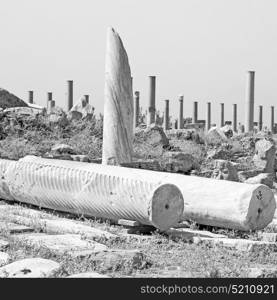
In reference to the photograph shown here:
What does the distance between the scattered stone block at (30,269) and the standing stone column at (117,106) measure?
6373mm

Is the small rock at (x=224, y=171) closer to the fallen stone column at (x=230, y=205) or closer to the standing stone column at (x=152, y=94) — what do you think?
the fallen stone column at (x=230, y=205)

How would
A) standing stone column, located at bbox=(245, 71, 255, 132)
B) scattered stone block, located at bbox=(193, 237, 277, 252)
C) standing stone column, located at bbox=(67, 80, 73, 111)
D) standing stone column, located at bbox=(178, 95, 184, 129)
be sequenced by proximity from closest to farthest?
scattered stone block, located at bbox=(193, 237, 277, 252)
standing stone column, located at bbox=(245, 71, 255, 132)
standing stone column, located at bbox=(67, 80, 73, 111)
standing stone column, located at bbox=(178, 95, 184, 129)

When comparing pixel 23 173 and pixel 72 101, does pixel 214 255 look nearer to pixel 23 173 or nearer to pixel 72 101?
pixel 23 173

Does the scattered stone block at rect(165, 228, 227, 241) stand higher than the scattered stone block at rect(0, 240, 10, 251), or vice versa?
the scattered stone block at rect(0, 240, 10, 251)

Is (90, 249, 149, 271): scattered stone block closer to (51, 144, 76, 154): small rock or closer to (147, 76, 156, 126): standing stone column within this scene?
(51, 144, 76, 154): small rock

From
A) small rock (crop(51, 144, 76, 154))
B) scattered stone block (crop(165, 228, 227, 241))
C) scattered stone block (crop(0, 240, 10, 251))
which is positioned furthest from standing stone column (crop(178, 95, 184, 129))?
scattered stone block (crop(0, 240, 10, 251))

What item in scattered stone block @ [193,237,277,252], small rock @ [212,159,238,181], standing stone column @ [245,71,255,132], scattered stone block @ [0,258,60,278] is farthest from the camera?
standing stone column @ [245,71,255,132]

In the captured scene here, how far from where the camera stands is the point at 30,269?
4.72 m

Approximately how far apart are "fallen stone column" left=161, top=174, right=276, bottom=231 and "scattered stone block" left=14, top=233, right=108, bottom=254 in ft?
5.97

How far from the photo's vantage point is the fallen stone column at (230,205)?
23.9 feet

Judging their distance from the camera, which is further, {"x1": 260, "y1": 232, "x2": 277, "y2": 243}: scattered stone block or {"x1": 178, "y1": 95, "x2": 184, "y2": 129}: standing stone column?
{"x1": 178, "y1": 95, "x2": 184, "y2": 129}: standing stone column

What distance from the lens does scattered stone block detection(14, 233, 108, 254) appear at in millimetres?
5828

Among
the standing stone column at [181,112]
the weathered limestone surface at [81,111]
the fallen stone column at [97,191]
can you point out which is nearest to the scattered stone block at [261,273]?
the fallen stone column at [97,191]
